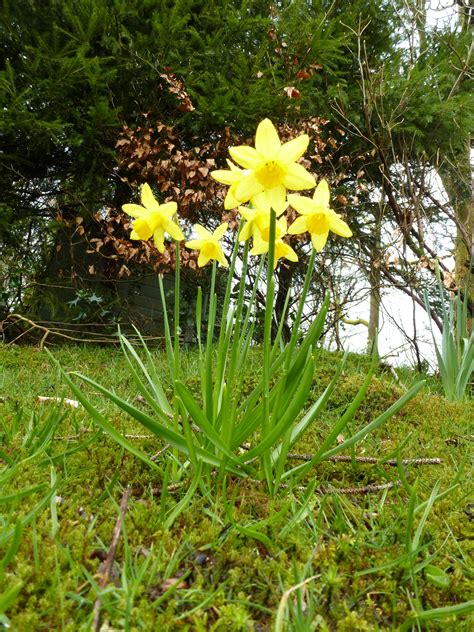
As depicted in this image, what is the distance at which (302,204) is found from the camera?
989 mm

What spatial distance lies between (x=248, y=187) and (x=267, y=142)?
9cm

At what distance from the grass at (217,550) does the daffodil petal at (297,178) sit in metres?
0.57

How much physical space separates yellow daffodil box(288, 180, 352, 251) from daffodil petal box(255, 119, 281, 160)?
12 cm

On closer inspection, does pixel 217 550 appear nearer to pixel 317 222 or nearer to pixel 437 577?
pixel 437 577

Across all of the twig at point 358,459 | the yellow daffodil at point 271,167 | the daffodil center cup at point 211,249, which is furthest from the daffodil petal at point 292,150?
Answer: the twig at point 358,459

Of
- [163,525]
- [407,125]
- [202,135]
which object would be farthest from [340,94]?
[163,525]

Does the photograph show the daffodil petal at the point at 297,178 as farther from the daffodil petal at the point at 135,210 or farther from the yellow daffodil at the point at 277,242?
the daffodil petal at the point at 135,210

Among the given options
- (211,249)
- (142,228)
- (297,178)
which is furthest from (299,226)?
(142,228)

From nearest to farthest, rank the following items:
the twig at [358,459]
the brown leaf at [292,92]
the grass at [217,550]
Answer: the grass at [217,550] < the twig at [358,459] < the brown leaf at [292,92]

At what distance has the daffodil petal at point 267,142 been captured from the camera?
876mm

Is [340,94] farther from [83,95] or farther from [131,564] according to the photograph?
Result: [131,564]

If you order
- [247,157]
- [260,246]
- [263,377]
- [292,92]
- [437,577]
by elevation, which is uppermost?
[292,92]

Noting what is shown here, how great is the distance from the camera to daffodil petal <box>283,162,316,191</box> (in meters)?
0.90

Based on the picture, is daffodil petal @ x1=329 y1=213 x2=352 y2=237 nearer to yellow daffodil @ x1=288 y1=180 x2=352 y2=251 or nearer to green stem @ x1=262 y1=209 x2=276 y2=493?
yellow daffodil @ x1=288 y1=180 x2=352 y2=251
